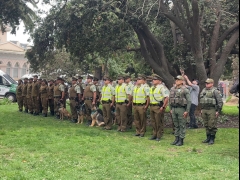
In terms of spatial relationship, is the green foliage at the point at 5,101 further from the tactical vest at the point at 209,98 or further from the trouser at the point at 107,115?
the tactical vest at the point at 209,98

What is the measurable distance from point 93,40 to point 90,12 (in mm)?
2557

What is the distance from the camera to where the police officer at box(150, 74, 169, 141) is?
36.7 feet

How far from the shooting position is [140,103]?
39.9ft

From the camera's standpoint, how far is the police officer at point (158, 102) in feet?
36.7

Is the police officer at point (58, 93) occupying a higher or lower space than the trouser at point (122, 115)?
higher

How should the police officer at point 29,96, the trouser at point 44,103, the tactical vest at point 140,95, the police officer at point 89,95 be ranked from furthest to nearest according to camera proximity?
the police officer at point 29,96
the trouser at point 44,103
the police officer at point 89,95
the tactical vest at point 140,95

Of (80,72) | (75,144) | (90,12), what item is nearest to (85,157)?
(75,144)

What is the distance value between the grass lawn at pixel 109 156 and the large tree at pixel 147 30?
388 cm

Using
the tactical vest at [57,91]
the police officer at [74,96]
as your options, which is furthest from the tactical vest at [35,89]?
the police officer at [74,96]

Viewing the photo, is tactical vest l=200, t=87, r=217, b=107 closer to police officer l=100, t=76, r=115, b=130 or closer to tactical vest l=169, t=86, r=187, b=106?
tactical vest l=169, t=86, r=187, b=106

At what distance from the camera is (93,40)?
16.7 meters

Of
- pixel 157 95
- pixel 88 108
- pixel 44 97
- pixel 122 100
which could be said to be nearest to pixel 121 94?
pixel 122 100

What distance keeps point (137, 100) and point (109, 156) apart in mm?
3742

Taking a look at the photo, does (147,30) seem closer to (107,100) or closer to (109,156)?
(107,100)
